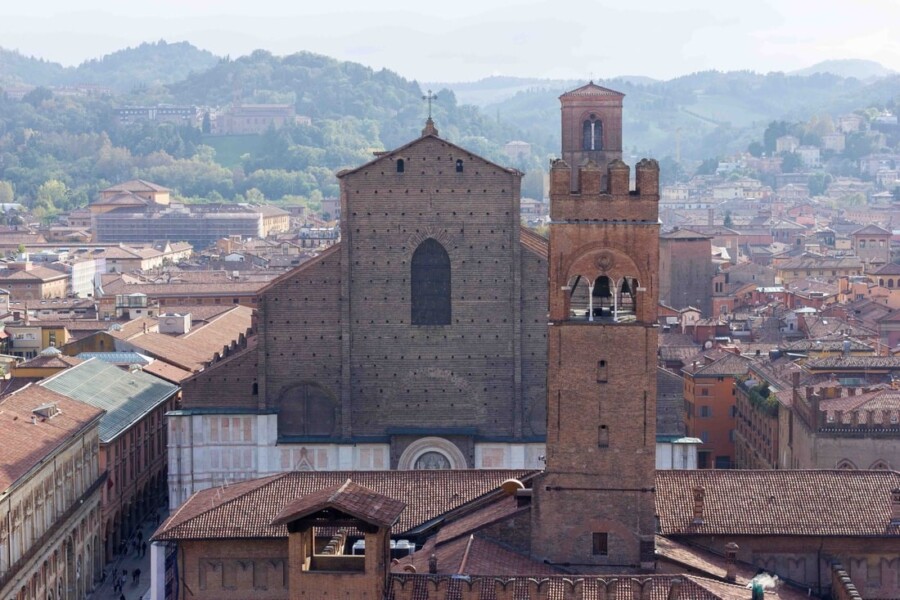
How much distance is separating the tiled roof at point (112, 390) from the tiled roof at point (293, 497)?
1473cm

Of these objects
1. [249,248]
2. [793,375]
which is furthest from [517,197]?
[249,248]

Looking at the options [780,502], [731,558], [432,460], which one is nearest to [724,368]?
[432,460]

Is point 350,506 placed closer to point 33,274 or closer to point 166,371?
point 166,371

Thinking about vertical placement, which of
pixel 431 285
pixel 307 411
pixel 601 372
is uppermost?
pixel 431 285

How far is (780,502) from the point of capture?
39.3 metres

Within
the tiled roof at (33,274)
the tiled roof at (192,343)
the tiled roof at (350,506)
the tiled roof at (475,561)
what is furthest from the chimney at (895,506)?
the tiled roof at (33,274)

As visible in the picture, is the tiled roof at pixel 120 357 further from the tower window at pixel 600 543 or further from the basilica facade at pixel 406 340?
the tower window at pixel 600 543

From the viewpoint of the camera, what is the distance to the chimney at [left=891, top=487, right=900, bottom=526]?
38.7 m

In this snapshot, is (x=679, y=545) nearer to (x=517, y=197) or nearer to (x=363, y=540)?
(x=363, y=540)

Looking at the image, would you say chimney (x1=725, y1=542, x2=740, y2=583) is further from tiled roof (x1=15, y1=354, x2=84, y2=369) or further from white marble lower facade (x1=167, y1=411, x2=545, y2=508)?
tiled roof (x1=15, y1=354, x2=84, y2=369)

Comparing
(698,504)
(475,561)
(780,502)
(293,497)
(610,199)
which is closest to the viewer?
(475,561)

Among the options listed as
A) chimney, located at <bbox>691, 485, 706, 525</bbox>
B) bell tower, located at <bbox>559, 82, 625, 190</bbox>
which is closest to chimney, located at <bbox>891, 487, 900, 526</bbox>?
chimney, located at <bbox>691, 485, 706, 525</bbox>

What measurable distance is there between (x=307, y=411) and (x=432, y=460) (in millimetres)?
4188

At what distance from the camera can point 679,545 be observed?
38.0 metres
